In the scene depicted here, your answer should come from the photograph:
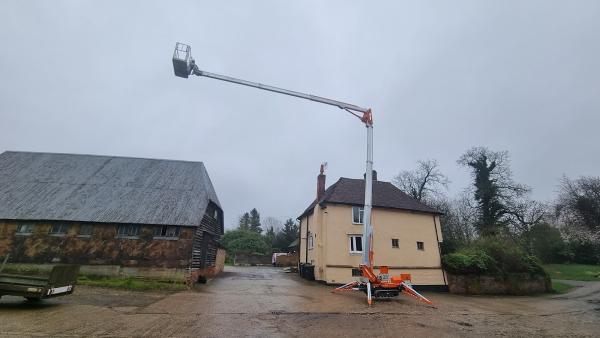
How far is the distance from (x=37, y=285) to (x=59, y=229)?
457 inches

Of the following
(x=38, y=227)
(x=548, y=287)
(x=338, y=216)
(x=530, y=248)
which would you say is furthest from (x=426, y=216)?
(x=38, y=227)

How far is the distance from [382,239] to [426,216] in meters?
4.49

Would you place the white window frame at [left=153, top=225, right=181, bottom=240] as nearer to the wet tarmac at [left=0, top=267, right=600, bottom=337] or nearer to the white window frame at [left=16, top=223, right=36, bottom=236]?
the wet tarmac at [left=0, top=267, right=600, bottom=337]

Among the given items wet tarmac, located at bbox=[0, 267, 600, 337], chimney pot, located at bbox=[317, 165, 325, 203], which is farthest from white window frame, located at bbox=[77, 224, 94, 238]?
chimney pot, located at bbox=[317, 165, 325, 203]

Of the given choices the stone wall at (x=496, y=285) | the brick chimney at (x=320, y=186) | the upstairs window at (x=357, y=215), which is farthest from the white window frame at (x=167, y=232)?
the stone wall at (x=496, y=285)

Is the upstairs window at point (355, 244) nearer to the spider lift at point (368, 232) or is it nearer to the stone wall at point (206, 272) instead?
the spider lift at point (368, 232)

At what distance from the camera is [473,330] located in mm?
9602

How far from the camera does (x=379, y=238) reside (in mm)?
21953

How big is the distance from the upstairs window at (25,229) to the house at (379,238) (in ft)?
60.8

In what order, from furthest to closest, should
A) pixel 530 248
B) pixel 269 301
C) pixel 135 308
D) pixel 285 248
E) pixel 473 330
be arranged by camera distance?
pixel 285 248
pixel 530 248
pixel 269 301
pixel 135 308
pixel 473 330

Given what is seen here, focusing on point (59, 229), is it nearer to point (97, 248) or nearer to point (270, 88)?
point (97, 248)

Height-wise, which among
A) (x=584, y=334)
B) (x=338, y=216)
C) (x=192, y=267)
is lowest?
(x=584, y=334)

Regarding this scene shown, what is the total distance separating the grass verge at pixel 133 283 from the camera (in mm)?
15781

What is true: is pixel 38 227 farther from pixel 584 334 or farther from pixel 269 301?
pixel 584 334
